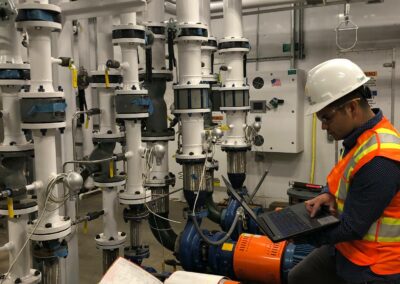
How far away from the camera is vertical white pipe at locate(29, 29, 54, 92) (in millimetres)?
1759

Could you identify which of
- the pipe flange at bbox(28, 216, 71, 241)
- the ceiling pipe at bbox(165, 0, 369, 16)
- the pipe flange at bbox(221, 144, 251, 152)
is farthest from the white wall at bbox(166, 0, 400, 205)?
the pipe flange at bbox(28, 216, 71, 241)

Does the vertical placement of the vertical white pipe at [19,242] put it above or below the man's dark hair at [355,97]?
below

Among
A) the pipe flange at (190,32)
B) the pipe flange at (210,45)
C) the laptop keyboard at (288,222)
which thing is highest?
the pipe flange at (210,45)

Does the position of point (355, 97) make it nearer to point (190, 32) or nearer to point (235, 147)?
point (190, 32)

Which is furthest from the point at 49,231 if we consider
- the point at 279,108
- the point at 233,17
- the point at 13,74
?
the point at 279,108

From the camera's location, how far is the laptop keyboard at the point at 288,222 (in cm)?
162

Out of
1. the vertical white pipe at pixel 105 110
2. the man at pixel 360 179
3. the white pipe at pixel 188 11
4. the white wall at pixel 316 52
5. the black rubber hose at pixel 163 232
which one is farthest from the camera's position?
the white wall at pixel 316 52

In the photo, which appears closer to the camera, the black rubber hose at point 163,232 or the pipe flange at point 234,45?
the black rubber hose at point 163,232

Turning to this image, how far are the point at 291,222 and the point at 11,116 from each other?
4.55 feet

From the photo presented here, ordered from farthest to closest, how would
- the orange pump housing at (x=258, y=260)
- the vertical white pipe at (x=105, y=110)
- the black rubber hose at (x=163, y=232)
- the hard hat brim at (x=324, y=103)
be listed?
the black rubber hose at (x=163, y=232) < the orange pump housing at (x=258, y=260) < the vertical white pipe at (x=105, y=110) < the hard hat brim at (x=324, y=103)

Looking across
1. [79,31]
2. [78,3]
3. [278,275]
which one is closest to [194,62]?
[79,31]

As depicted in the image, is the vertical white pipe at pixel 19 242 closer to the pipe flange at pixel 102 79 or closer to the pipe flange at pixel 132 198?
the pipe flange at pixel 132 198

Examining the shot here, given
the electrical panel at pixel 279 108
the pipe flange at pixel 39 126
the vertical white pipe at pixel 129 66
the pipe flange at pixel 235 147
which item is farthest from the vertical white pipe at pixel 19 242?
the electrical panel at pixel 279 108

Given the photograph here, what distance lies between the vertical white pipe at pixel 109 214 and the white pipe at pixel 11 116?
36.5 inches
